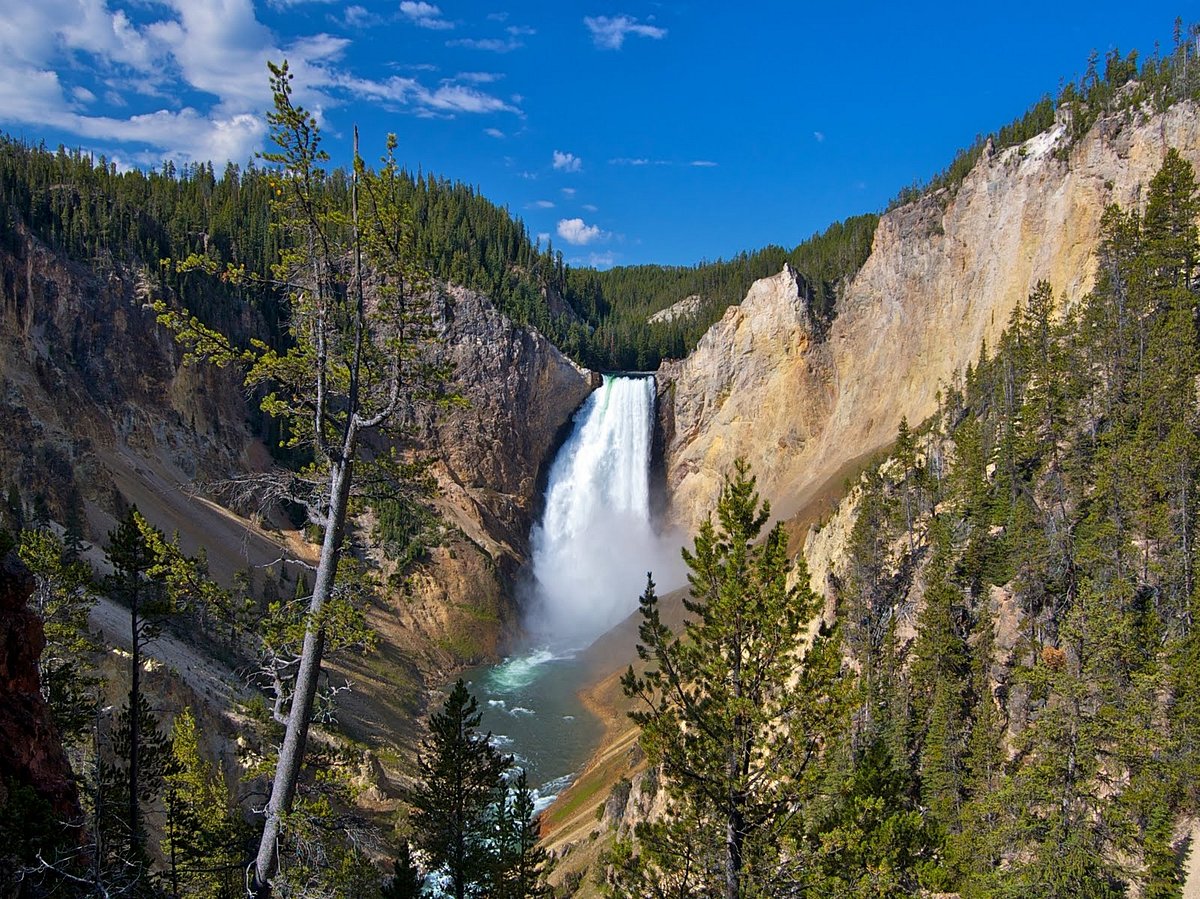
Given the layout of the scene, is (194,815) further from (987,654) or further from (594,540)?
(594,540)

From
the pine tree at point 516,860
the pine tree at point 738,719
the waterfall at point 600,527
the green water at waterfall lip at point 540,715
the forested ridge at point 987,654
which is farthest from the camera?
the waterfall at point 600,527

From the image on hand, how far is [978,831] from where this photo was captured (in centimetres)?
1972

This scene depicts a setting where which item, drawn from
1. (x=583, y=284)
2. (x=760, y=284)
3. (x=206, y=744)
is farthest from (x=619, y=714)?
(x=583, y=284)

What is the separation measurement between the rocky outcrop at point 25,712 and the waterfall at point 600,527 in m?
56.9

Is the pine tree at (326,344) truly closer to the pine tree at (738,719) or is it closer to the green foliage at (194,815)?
the pine tree at (738,719)

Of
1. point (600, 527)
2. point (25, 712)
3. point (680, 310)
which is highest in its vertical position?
point (680, 310)

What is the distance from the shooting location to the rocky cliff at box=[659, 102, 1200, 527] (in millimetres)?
43812

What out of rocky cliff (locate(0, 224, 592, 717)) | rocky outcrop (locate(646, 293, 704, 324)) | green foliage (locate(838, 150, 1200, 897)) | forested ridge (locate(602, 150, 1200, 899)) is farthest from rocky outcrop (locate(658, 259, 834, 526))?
rocky outcrop (locate(646, 293, 704, 324))

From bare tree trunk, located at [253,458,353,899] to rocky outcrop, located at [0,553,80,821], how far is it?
4.22 meters

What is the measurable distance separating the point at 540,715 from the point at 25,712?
41155 millimetres

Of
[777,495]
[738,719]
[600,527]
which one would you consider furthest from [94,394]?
[738,719]

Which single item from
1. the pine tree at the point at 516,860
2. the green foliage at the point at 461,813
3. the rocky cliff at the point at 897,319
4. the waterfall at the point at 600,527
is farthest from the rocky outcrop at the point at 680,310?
the green foliage at the point at 461,813

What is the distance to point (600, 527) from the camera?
7306 centimetres

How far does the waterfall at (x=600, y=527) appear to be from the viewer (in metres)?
68.6
